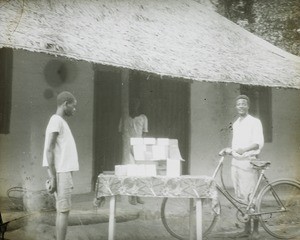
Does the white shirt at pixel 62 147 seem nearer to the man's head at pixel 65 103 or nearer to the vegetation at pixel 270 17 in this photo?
the man's head at pixel 65 103

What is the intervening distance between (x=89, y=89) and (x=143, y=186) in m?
1.66

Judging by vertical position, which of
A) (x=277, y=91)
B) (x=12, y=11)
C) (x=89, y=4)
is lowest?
(x=277, y=91)

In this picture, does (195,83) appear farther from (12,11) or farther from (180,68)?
(12,11)

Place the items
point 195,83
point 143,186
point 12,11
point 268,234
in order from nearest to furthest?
point 143,186 < point 12,11 < point 268,234 < point 195,83

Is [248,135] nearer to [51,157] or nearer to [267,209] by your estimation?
[267,209]

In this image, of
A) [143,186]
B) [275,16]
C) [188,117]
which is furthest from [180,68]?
[275,16]

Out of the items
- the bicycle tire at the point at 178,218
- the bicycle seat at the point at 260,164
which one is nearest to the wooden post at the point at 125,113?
the bicycle tire at the point at 178,218

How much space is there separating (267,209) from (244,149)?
664 mm

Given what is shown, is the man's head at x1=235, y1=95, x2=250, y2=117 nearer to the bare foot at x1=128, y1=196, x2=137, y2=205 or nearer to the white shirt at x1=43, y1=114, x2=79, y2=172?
the bare foot at x1=128, y1=196, x2=137, y2=205

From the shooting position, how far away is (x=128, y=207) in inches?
189

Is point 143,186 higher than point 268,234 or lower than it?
higher

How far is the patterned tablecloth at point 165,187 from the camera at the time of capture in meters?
3.61

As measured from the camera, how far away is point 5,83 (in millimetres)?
4145

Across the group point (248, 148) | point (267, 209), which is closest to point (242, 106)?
point (248, 148)
